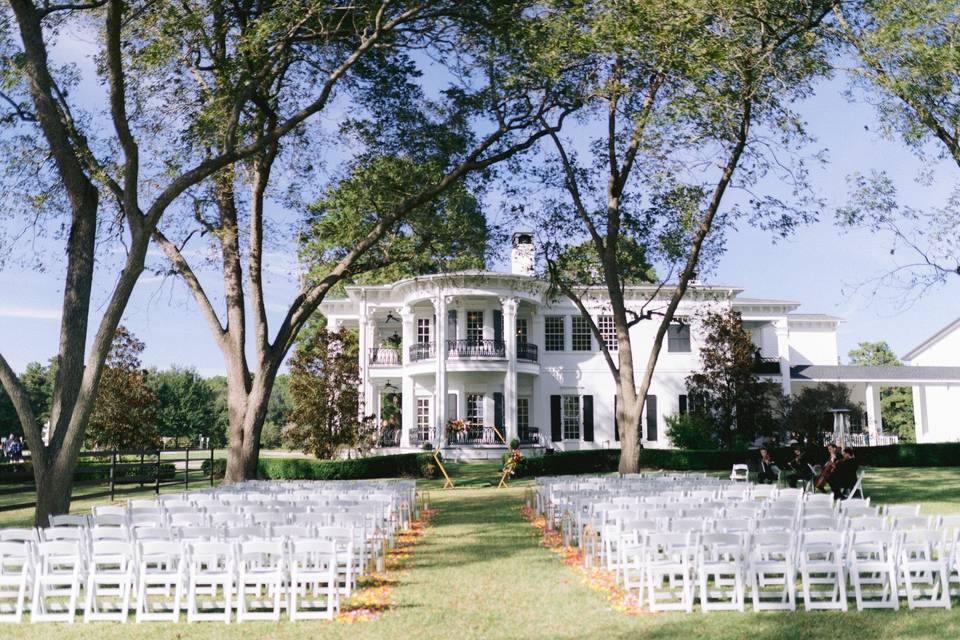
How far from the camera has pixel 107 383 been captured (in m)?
31.0

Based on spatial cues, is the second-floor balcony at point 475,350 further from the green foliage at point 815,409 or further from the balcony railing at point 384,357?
the green foliage at point 815,409

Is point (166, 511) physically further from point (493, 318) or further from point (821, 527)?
point (493, 318)

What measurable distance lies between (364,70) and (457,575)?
473 inches

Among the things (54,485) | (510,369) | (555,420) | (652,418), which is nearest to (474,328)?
(510,369)

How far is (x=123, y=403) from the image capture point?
31.5m

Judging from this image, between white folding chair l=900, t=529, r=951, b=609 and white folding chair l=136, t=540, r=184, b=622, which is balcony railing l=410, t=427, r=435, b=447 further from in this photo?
white folding chair l=900, t=529, r=951, b=609

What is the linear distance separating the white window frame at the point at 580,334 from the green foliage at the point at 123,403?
17.5m

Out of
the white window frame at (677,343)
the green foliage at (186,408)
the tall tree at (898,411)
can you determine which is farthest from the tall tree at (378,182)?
the green foliage at (186,408)

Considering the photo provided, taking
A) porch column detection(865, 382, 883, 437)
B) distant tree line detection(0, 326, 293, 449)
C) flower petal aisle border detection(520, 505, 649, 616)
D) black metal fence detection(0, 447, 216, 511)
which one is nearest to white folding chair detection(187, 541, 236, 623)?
flower petal aisle border detection(520, 505, 649, 616)

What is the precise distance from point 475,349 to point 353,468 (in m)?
8.04

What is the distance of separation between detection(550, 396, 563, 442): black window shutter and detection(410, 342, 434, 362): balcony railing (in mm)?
5697

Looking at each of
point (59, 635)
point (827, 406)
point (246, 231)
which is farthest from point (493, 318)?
point (59, 635)

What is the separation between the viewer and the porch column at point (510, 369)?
3397cm

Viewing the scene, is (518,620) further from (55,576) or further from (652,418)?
(652,418)
